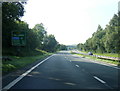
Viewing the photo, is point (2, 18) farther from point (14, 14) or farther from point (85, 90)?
point (85, 90)

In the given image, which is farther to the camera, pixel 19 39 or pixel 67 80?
pixel 19 39

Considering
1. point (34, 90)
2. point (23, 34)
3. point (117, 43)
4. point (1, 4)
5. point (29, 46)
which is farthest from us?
point (117, 43)

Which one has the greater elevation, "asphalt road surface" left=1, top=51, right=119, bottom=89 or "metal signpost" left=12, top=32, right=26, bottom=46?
"metal signpost" left=12, top=32, right=26, bottom=46

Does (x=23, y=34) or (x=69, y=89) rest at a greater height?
(x=23, y=34)

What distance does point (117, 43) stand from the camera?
6538 centimetres

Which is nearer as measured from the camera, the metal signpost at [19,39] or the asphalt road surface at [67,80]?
the asphalt road surface at [67,80]

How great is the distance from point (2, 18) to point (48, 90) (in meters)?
17.4

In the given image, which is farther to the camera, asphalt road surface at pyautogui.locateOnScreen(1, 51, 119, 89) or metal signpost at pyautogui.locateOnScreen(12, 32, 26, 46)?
metal signpost at pyautogui.locateOnScreen(12, 32, 26, 46)

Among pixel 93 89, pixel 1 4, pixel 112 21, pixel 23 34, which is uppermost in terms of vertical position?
pixel 112 21

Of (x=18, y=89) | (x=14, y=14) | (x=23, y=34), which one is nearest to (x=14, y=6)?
(x=14, y=14)

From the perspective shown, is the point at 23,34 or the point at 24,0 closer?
the point at 24,0

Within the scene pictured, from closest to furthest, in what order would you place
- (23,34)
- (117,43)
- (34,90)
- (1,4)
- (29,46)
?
(34,90), (1,4), (23,34), (29,46), (117,43)

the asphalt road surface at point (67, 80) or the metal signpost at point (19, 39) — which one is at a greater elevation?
the metal signpost at point (19, 39)

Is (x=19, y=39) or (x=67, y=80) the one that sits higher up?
(x=19, y=39)
